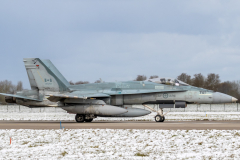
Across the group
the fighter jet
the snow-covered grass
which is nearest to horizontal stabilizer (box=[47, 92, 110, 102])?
Answer: the fighter jet

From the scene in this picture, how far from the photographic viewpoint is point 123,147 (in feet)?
29.8

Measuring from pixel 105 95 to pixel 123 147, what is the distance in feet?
37.3

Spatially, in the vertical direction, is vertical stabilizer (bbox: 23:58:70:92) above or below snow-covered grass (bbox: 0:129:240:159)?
above

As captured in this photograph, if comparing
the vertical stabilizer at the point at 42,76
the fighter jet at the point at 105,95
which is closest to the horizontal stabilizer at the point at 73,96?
the fighter jet at the point at 105,95

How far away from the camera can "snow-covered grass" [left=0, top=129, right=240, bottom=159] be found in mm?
7871

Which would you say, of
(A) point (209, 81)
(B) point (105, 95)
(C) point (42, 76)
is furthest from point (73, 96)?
(A) point (209, 81)

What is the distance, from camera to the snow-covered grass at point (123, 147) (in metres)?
7.87

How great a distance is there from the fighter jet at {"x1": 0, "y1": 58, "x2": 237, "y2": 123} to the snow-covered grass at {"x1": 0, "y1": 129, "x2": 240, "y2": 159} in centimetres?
798

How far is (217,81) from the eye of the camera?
170 ft

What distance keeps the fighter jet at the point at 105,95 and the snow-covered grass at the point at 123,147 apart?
26.2ft

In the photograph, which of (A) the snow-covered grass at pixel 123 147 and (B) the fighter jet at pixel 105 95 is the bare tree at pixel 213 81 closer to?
(B) the fighter jet at pixel 105 95

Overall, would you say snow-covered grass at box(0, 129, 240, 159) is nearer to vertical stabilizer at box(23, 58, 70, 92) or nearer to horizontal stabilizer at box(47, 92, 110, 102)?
horizontal stabilizer at box(47, 92, 110, 102)

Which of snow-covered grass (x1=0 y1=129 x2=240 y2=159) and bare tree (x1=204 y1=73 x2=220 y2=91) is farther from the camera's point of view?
bare tree (x1=204 y1=73 x2=220 y2=91)

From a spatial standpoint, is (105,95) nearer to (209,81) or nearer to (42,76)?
(42,76)
